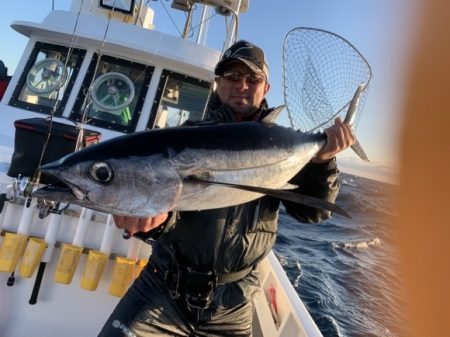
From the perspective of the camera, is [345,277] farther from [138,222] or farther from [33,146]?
[138,222]

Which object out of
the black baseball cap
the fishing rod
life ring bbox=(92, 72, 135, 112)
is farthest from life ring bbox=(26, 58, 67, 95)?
the black baseball cap

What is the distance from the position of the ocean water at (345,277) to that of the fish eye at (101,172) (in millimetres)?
2547

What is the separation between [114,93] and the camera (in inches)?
237

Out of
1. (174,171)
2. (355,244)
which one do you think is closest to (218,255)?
(174,171)

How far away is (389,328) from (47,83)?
886 centimetres

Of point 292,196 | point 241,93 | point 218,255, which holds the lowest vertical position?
point 218,255

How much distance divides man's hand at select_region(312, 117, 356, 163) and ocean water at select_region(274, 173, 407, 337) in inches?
47.5

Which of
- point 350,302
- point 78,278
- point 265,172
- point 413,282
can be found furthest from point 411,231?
point 350,302

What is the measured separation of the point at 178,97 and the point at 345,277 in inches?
348

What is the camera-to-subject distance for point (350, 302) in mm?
10344

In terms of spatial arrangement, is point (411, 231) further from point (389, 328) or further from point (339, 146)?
point (389, 328)

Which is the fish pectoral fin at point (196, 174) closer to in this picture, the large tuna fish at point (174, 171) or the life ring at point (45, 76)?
the large tuna fish at point (174, 171)

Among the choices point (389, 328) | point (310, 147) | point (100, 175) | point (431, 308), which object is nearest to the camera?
point (100, 175)

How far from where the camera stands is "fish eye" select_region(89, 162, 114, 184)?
1655 millimetres
